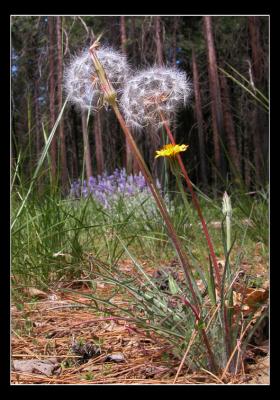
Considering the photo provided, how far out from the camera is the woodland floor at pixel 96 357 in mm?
1101

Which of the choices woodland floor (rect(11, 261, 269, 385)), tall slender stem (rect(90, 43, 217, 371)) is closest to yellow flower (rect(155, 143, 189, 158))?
tall slender stem (rect(90, 43, 217, 371))

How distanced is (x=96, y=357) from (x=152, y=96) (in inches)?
28.0

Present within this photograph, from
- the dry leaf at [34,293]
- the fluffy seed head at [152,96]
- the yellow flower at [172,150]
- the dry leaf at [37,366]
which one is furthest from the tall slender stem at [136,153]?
the dry leaf at [34,293]

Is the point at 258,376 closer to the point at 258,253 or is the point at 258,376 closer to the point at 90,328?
the point at 90,328

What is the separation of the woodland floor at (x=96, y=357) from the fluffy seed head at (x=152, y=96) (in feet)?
1.52

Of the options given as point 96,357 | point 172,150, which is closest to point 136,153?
point 172,150

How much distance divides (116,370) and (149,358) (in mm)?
89

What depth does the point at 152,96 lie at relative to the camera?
46.5 inches

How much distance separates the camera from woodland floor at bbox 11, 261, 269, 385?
43.3 inches

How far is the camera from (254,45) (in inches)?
281

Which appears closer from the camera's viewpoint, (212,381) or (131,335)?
(212,381)

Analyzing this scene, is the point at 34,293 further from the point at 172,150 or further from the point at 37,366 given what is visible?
the point at 172,150
